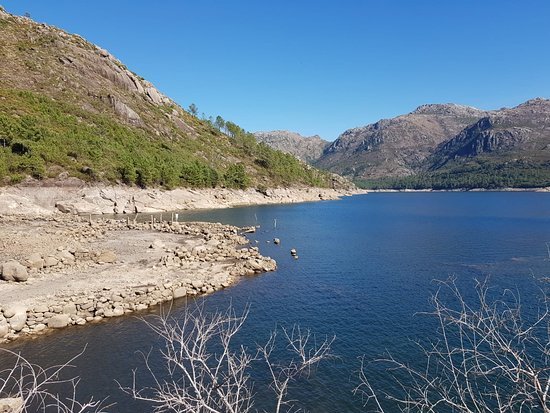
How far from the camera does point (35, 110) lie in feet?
347

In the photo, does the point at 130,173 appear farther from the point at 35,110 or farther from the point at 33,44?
the point at 33,44

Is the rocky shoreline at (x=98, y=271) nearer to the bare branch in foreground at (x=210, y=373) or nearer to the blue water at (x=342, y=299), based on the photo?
the blue water at (x=342, y=299)

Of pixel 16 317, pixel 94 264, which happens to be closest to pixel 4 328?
pixel 16 317

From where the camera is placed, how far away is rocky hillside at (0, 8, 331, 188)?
86312 millimetres

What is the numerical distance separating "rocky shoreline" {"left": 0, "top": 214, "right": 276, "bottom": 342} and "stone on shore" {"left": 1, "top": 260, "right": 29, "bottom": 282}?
7 cm

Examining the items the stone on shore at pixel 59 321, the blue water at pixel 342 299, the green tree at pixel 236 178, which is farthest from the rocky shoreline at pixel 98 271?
the green tree at pixel 236 178

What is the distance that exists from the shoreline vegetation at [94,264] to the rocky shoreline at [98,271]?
62mm

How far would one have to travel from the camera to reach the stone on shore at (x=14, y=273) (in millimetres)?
31062

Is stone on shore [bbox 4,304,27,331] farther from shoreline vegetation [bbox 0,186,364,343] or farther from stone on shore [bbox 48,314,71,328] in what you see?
stone on shore [bbox 48,314,71,328]

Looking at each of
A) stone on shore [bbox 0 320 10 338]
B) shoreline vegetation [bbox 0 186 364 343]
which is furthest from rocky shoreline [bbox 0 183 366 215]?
stone on shore [bbox 0 320 10 338]

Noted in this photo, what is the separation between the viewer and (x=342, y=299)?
32.9 meters

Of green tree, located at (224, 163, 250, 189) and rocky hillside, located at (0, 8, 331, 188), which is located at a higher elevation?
rocky hillside, located at (0, 8, 331, 188)

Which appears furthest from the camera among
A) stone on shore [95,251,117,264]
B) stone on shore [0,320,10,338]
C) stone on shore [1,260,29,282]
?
stone on shore [95,251,117,264]

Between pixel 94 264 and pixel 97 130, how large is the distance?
9041 centimetres
